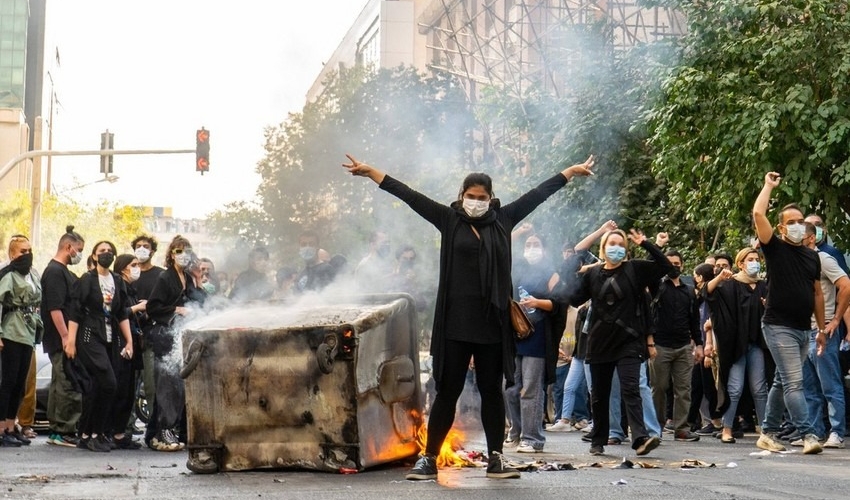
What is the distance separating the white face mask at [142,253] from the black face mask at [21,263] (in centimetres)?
97

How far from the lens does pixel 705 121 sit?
17875 millimetres

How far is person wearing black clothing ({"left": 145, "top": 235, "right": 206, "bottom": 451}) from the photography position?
11.9 metres

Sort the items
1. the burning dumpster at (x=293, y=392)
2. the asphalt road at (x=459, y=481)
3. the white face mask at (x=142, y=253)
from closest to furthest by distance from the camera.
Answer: the asphalt road at (x=459, y=481) < the burning dumpster at (x=293, y=392) < the white face mask at (x=142, y=253)

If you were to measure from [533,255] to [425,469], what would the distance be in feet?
11.9

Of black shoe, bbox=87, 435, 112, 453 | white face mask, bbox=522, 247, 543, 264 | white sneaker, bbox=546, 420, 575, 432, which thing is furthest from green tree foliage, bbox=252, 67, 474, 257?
white face mask, bbox=522, 247, 543, 264

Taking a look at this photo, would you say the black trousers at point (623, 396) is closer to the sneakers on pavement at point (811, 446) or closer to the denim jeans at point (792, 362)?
the denim jeans at point (792, 362)

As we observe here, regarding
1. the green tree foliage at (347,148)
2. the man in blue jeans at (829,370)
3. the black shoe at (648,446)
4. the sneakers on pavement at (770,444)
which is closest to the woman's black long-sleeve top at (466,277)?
the black shoe at (648,446)

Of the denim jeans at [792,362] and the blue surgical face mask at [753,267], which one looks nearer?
the denim jeans at [792,362]

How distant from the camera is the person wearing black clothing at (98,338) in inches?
469

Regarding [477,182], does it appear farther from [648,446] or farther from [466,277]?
[648,446]

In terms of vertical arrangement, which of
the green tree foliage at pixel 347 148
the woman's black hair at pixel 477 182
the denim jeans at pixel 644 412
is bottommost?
the denim jeans at pixel 644 412

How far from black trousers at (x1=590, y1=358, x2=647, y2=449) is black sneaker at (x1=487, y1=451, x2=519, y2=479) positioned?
228 cm

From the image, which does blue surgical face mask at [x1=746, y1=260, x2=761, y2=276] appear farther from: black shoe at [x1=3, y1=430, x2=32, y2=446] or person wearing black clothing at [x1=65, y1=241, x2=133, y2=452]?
black shoe at [x1=3, y1=430, x2=32, y2=446]

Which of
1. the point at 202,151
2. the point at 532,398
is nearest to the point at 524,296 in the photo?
the point at 532,398
